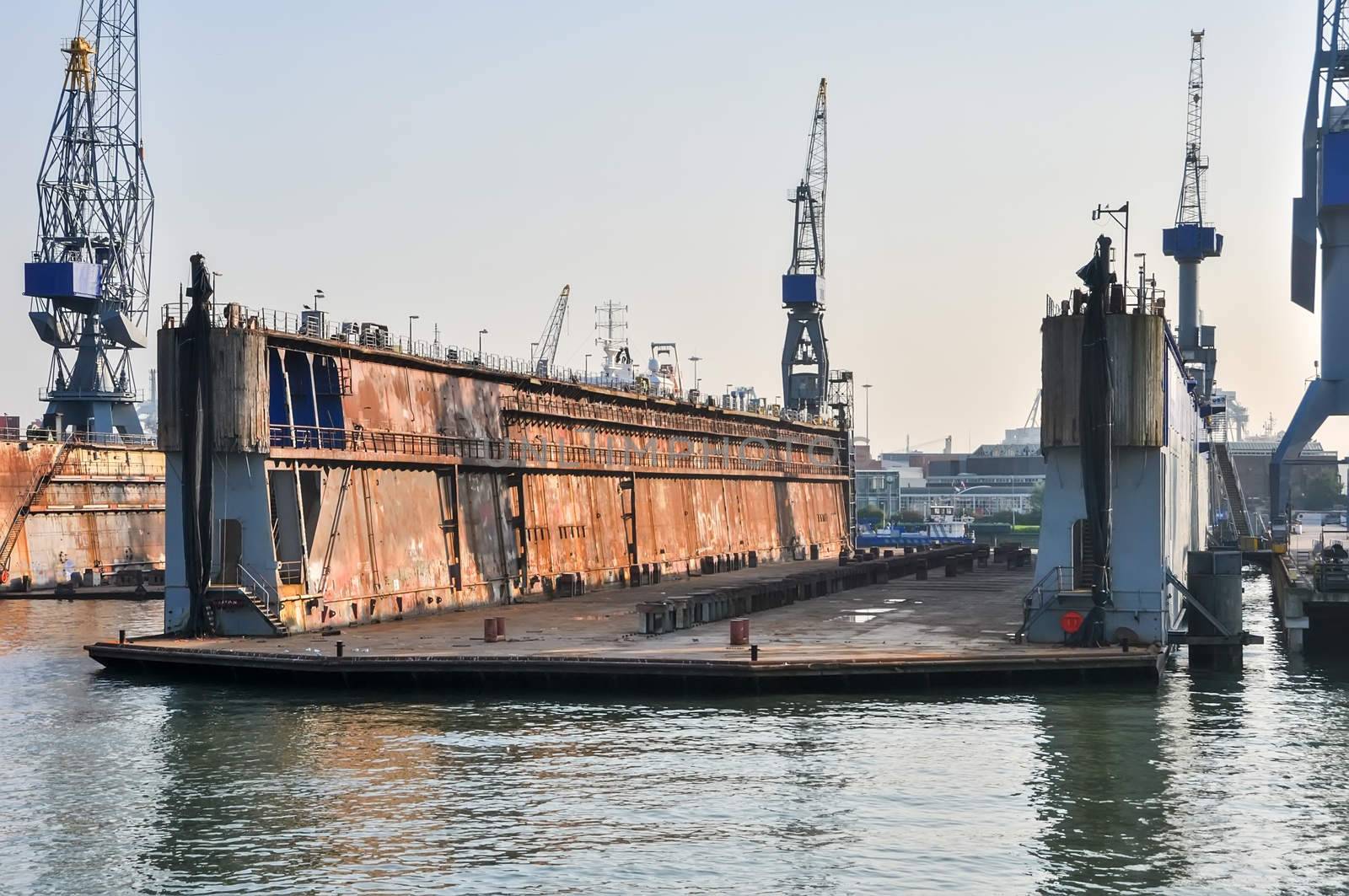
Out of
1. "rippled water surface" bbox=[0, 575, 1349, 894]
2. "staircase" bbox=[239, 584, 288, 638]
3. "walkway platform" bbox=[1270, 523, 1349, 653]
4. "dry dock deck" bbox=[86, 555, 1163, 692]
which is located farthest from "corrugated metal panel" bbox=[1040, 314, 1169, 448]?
"staircase" bbox=[239, 584, 288, 638]

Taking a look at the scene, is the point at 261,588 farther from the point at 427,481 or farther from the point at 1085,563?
the point at 1085,563

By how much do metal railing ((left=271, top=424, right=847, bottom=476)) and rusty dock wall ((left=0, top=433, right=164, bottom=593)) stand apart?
25.8 metres

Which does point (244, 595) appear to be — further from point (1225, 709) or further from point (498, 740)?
point (1225, 709)

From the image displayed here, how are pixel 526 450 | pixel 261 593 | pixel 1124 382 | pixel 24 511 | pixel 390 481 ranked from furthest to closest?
pixel 24 511 < pixel 526 450 < pixel 390 481 < pixel 261 593 < pixel 1124 382

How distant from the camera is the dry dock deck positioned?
159ft

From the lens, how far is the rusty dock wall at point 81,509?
3433 inches

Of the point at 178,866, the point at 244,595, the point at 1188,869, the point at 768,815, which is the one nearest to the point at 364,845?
the point at 178,866

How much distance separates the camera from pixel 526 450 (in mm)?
80062

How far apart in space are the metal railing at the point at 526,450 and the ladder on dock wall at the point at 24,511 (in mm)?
26681

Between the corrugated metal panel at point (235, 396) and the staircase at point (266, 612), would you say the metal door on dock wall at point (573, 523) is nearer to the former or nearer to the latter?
the staircase at point (266, 612)

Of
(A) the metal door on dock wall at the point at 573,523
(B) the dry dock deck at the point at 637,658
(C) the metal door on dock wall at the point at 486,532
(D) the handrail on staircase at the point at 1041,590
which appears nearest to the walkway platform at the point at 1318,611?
(B) the dry dock deck at the point at 637,658

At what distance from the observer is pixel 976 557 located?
413ft

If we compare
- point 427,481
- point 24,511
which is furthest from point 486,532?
point 24,511

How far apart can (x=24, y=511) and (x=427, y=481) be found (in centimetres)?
2960
